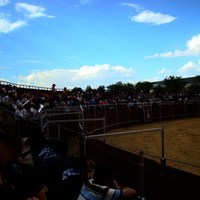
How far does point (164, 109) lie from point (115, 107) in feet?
27.6

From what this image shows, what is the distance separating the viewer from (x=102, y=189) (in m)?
4.46

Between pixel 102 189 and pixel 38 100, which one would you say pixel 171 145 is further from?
pixel 102 189

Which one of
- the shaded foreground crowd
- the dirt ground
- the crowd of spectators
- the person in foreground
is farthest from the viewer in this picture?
the dirt ground

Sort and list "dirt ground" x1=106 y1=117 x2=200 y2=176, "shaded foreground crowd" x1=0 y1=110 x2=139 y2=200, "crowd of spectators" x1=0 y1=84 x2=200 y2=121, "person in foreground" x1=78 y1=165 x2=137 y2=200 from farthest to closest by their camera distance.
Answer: "dirt ground" x1=106 y1=117 x2=200 y2=176 < "crowd of spectators" x1=0 y1=84 x2=200 y2=121 < "person in foreground" x1=78 y1=165 x2=137 y2=200 < "shaded foreground crowd" x1=0 y1=110 x2=139 y2=200

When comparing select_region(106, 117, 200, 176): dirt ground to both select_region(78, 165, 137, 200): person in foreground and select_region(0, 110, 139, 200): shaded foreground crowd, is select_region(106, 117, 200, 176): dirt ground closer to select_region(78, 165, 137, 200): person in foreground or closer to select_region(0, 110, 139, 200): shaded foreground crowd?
select_region(0, 110, 139, 200): shaded foreground crowd

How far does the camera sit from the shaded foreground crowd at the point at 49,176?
280 centimetres

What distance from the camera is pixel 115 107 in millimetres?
28609

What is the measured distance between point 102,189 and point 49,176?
29.1 inches

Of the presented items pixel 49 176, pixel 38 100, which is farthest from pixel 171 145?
pixel 49 176

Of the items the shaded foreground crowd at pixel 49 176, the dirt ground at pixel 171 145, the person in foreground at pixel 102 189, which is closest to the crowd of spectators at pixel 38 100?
the dirt ground at pixel 171 145

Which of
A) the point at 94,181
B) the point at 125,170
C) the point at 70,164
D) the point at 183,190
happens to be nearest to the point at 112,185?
the point at 94,181

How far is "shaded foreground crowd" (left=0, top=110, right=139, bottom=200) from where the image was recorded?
2.80 meters

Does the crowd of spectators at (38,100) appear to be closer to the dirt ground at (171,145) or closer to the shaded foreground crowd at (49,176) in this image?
the dirt ground at (171,145)

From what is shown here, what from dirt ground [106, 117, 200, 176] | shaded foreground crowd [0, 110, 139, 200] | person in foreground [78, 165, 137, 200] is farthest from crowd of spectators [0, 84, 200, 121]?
person in foreground [78, 165, 137, 200]
